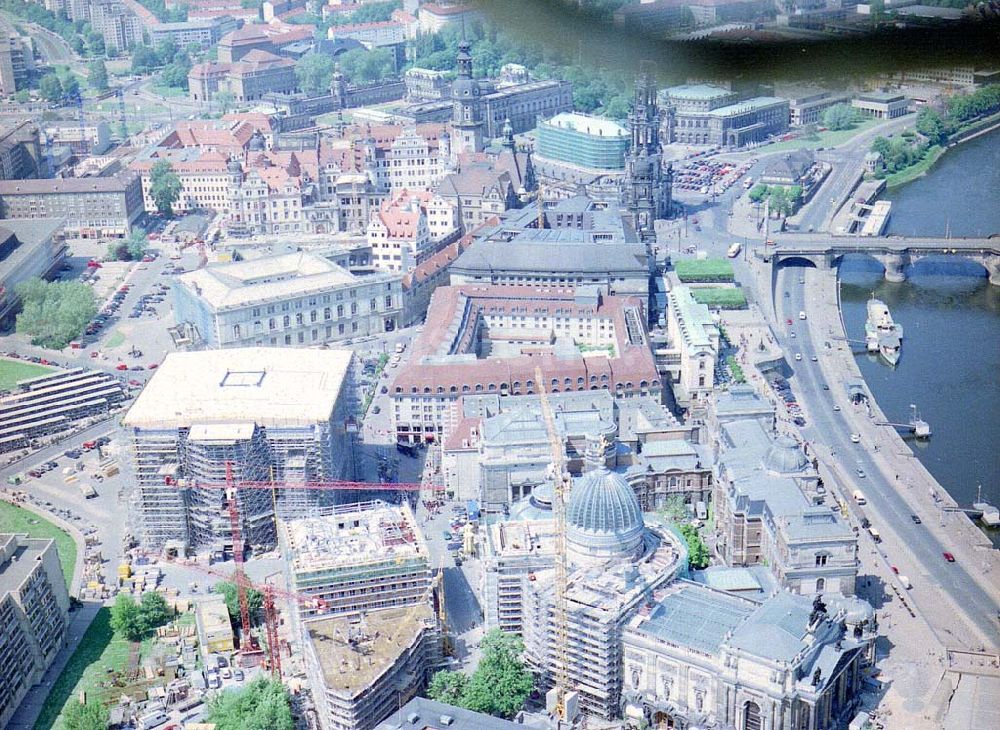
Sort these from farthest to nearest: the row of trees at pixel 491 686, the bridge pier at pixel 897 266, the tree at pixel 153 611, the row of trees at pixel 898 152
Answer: the row of trees at pixel 898 152
the bridge pier at pixel 897 266
the tree at pixel 153 611
the row of trees at pixel 491 686

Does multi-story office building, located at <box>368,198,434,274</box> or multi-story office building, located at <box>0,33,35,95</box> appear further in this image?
multi-story office building, located at <box>0,33,35,95</box>

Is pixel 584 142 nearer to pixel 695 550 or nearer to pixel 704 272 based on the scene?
pixel 704 272

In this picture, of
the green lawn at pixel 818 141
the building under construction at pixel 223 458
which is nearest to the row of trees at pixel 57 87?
the green lawn at pixel 818 141

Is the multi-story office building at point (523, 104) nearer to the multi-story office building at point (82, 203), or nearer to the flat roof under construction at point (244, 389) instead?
the multi-story office building at point (82, 203)

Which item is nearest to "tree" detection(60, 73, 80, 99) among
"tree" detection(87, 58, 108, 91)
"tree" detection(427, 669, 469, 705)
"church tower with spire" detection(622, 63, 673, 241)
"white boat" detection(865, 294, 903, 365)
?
"tree" detection(87, 58, 108, 91)

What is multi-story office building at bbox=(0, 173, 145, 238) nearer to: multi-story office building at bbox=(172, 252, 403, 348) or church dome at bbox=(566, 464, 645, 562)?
multi-story office building at bbox=(172, 252, 403, 348)

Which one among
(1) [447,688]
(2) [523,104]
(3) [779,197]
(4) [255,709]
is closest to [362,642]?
(1) [447,688]

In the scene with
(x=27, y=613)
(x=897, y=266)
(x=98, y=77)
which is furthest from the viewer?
(x=98, y=77)
